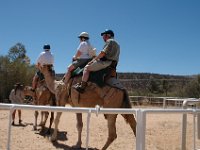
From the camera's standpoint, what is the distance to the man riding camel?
25.9ft

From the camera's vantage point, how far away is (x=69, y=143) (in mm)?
8758

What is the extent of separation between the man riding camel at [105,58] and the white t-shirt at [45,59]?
7.87 feet

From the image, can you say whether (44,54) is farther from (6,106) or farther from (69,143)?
(6,106)

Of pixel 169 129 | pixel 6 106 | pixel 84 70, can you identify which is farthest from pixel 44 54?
pixel 6 106

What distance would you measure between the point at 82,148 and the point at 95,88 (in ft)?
4.74

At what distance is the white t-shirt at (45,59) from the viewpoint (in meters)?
10.3

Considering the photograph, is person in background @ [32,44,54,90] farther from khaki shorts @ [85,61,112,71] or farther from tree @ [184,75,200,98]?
tree @ [184,75,200,98]

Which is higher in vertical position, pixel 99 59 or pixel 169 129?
pixel 99 59

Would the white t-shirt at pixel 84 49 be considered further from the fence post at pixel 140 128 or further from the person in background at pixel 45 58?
the fence post at pixel 140 128

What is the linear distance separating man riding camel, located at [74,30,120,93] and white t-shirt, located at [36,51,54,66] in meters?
2.40

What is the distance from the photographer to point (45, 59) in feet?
33.8

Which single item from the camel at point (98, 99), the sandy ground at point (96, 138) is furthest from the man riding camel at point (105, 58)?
the sandy ground at point (96, 138)

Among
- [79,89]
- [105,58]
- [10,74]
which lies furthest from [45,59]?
[10,74]

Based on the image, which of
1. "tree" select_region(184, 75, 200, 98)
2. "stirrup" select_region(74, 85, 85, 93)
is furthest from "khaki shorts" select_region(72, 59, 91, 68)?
"tree" select_region(184, 75, 200, 98)
